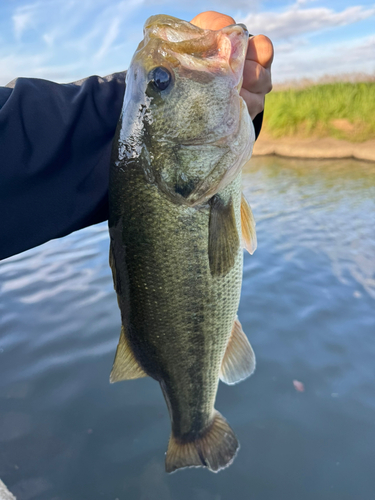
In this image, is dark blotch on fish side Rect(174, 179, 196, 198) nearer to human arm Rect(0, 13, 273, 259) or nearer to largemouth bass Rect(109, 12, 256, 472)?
largemouth bass Rect(109, 12, 256, 472)

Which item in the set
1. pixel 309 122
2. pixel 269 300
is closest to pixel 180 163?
pixel 269 300

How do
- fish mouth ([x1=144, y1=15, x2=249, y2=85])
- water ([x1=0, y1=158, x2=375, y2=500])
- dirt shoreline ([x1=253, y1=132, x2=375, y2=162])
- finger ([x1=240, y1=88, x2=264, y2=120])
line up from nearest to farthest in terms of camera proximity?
fish mouth ([x1=144, y1=15, x2=249, y2=85])
finger ([x1=240, y1=88, x2=264, y2=120])
water ([x1=0, y1=158, x2=375, y2=500])
dirt shoreline ([x1=253, y1=132, x2=375, y2=162])

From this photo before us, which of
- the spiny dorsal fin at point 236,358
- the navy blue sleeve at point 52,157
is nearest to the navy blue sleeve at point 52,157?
the navy blue sleeve at point 52,157

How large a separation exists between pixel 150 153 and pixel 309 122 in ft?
53.9

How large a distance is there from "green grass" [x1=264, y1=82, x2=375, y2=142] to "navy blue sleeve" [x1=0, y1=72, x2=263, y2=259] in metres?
15.1

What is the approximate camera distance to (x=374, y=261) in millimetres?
5336

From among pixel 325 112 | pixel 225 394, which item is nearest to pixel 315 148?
pixel 325 112

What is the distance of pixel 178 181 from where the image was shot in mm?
1447

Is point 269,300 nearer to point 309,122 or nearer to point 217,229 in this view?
point 217,229

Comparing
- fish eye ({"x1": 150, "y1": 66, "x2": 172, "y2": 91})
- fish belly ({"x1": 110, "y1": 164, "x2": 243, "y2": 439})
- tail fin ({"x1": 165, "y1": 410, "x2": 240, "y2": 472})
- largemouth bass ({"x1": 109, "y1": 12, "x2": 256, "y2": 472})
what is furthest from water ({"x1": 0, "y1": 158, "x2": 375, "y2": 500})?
fish eye ({"x1": 150, "y1": 66, "x2": 172, "y2": 91})

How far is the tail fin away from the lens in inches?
76.3

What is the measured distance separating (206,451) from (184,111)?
1.69 metres

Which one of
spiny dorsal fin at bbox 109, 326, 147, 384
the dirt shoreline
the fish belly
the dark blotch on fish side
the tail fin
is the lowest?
the tail fin

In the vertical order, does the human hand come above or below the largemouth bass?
above
